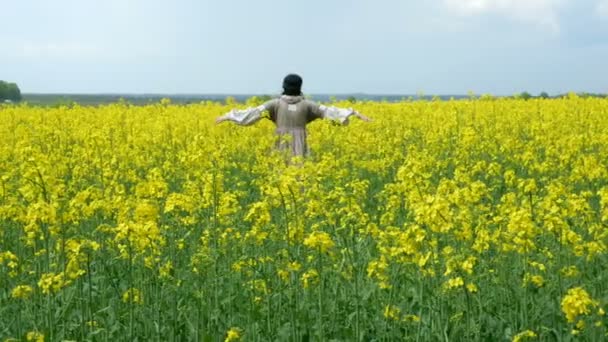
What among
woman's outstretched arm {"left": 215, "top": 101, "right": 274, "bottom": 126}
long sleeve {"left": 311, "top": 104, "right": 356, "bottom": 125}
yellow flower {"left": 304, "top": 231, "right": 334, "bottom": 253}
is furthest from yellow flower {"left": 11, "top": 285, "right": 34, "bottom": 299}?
long sleeve {"left": 311, "top": 104, "right": 356, "bottom": 125}

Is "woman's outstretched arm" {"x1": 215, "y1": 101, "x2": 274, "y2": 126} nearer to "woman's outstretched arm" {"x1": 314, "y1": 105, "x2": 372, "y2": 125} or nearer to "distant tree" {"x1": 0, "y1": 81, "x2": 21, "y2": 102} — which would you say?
"woman's outstretched arm" {"x1": 314, "y1": 105, "x2": 372, "y2": 125}

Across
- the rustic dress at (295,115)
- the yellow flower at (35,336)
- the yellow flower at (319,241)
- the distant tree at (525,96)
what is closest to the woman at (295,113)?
the rustic dress at (295,115)

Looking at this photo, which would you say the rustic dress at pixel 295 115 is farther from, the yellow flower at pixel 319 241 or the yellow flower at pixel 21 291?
the yellow flower at pixel 319 241

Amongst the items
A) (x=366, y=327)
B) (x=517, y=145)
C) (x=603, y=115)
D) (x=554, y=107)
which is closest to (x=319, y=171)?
(x=366, y=327)

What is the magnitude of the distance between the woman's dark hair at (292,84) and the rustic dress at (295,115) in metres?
0.06

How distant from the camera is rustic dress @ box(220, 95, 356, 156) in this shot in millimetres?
9742

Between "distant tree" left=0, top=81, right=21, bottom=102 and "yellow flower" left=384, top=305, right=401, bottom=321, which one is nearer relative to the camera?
"yellow flower" left=384, top=305, right=401, bottom=321

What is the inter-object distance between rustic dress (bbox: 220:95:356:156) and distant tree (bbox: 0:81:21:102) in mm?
50077

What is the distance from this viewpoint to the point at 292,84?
9734 mm

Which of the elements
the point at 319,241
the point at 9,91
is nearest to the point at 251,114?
the point at 319,241

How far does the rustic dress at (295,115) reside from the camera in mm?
9742

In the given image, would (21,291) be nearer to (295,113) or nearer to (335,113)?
(295,113)

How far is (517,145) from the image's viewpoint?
10.7 m

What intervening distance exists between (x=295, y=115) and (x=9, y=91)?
53.2m
